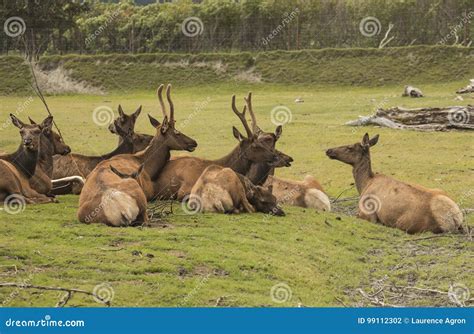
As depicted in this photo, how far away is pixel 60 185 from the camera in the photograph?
15406mm

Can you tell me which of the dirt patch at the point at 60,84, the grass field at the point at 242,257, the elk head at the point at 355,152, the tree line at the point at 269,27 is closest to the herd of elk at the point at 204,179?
the elk head at the point at 355,152

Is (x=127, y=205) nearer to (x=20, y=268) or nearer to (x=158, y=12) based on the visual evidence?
(x=20, y=268)

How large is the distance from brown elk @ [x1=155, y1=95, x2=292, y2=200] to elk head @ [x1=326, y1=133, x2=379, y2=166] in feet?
6.16

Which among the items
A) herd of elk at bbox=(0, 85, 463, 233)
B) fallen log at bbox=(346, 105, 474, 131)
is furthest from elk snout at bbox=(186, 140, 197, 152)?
fallen log at bbox=(346, 105, 474, 131)

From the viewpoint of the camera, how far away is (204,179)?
44.4 ft

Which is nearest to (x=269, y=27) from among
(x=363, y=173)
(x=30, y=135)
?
(x=363, y=173)

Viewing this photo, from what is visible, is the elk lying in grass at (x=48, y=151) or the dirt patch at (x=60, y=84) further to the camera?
the dirt patch at (x=60, y=84)

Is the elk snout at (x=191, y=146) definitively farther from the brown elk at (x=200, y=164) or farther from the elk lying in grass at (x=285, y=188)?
the elk lying in grass at (x=285, y=188)

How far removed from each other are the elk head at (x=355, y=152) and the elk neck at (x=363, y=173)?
5 centimetres

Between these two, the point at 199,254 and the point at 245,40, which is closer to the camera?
the point at 199,254

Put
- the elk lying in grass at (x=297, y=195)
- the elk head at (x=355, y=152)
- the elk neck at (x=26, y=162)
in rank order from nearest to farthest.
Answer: the elk neck at (x=26, y=162)
the elk lying in grass at (x=297, y=195)
the elk head at (x=355, y=152)

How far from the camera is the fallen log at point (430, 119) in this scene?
81.3 ft

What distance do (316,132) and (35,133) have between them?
515 inches

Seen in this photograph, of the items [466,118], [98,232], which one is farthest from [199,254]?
[466,118]
